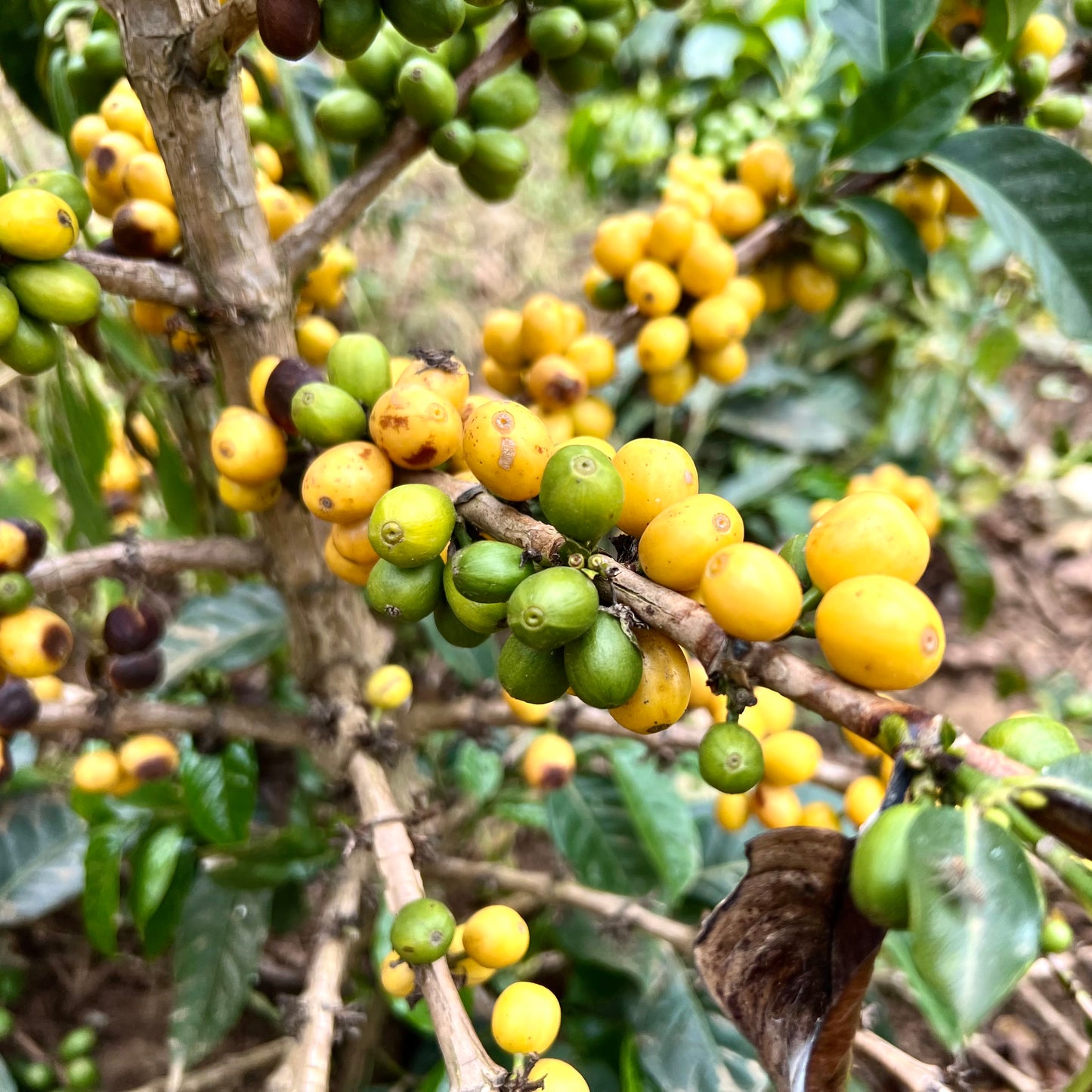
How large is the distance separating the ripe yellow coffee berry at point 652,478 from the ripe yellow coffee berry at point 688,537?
2.3 inches

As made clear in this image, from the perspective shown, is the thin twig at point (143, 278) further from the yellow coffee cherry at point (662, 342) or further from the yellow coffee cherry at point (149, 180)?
Result: the yellow coffee cherry at point (662, 342)

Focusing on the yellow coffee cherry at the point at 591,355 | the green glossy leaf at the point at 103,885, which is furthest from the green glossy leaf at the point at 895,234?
the green glossy leaf at the point at 103,885

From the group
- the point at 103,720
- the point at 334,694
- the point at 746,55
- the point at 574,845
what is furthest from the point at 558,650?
the point at 746,55

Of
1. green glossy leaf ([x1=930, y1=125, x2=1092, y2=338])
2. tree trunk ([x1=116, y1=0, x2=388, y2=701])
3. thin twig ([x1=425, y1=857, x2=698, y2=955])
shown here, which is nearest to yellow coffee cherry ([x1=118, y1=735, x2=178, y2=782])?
tree trunk ([x1=116, y1=0, x2=388, y2=701])

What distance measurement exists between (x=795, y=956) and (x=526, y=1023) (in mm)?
412

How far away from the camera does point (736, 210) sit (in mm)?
1711

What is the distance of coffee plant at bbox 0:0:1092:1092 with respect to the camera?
0.74 m

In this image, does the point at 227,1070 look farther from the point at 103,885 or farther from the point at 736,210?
the point at 736,210

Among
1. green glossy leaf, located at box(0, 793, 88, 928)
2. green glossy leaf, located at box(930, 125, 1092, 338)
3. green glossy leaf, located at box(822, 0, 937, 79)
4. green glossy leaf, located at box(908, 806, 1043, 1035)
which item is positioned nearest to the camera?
green glossy leaf, located at box(908, 806, 1043, 1035)

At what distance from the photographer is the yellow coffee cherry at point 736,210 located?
1.71 metres

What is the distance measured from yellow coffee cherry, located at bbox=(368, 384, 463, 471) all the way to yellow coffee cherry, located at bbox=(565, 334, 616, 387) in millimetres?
621

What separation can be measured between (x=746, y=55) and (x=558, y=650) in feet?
8.02

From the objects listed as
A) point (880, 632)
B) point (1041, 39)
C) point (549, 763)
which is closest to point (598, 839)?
point (549, 763)

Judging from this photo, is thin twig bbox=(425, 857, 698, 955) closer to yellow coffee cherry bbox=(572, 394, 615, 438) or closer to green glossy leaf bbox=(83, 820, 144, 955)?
green glossy leaf bbox=(83, 820, 144, 955)
